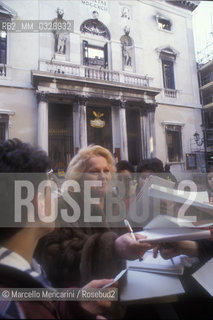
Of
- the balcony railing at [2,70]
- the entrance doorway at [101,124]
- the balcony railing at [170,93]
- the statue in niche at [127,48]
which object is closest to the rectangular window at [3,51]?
the balcony railing at [2,70]

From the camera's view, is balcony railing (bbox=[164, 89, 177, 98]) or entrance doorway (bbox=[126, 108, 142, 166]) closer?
balcony railing (bbox=[164, 89, 177, 98])

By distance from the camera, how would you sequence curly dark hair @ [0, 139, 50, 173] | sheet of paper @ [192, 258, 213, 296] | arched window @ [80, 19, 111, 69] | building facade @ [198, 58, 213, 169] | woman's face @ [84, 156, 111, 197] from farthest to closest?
arched window @ [80, 19, 111, 69], building facade @ [198, 58, 213, 169], woman's face @ [84, 156, 111, 197], sheet of paper @ [192, 258, 213, 296], curly dark hair @ [0, 139, 50, 173]

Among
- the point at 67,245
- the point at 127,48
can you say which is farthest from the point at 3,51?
the point at 67,245

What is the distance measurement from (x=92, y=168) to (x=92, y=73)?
894 mm

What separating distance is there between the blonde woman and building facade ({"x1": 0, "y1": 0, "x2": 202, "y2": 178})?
0.41 metres

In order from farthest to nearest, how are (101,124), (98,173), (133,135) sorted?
(101,124) → (133,135) → (98,173)

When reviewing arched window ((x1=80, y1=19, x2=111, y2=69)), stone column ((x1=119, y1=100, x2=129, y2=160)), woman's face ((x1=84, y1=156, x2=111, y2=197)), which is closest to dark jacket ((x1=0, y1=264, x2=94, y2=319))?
woman's face ((x1=84, y1=156, x2=111, y2=197))

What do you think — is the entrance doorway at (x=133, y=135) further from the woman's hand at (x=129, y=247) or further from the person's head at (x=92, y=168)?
the woman's hand at (x=129, y=247)

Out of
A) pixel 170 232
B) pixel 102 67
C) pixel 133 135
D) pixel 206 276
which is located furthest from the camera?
pixel 133 135

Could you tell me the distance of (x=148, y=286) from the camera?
467mm

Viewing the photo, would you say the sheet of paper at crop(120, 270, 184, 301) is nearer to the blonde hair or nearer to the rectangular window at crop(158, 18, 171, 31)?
the blonde hair

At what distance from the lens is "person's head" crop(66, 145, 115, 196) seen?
0.73 meters

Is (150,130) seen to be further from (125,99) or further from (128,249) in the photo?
(128,249)

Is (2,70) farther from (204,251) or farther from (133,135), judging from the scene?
(204,251)
